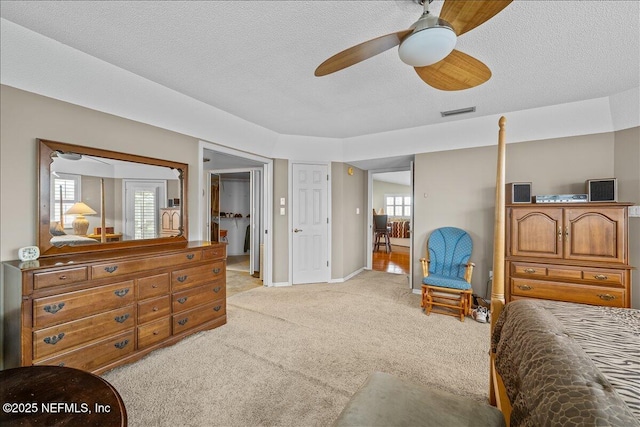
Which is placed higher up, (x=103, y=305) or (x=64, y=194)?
(x=64, y=194)

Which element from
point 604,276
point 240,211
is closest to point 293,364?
point 604,276

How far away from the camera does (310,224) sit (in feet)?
14.8

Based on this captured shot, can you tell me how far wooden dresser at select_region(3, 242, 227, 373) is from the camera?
1659 millimetres

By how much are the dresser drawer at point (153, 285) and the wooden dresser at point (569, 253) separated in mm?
3553

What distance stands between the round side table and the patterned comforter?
1284mm

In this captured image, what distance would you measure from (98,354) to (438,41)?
3033 millimetres

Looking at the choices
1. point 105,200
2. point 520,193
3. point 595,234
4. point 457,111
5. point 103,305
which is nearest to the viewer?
point 103,305

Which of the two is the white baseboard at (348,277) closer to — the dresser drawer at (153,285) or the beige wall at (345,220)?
the beige wall at (345,220)

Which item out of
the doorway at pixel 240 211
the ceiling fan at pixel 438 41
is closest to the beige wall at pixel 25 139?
the doorway at pixel 240 211

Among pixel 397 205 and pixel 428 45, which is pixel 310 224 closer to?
pixel 428 45

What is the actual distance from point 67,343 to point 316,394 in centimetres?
177

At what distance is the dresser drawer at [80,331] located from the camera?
1.68 meters

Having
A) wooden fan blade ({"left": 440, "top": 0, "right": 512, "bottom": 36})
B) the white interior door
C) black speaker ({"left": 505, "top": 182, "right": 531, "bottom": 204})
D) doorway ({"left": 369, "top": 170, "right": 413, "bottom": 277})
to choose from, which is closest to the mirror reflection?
the white interior door

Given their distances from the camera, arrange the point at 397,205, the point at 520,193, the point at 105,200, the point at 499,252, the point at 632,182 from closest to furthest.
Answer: the point at 499,252
the point at 105,200
the point at 632,182
the point at 520,193
the point at 397,205
